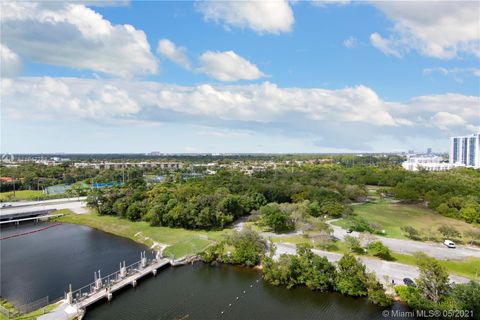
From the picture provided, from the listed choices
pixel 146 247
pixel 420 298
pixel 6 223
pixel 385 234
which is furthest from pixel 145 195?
pixel 420 298

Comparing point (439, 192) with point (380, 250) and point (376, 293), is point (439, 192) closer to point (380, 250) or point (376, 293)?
point (380, 250)

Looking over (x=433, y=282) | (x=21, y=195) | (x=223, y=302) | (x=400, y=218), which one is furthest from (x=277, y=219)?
(x=21, y=195)

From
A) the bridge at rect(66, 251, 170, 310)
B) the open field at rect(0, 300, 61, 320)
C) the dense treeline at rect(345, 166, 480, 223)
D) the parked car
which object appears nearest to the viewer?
the open field at rect(0, 300, 61, 320)

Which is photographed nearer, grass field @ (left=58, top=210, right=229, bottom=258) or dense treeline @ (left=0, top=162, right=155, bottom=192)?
grass field @ (left=58, top=210, right=229, bottom=258)

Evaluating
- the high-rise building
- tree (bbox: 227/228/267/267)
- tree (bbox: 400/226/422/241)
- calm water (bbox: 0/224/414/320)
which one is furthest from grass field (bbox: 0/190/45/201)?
the high-rise building

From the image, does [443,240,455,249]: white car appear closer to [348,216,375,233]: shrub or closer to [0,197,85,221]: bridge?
[348,216,375,233]: shrub

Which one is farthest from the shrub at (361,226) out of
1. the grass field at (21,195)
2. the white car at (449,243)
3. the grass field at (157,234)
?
the grass field at (21,195)

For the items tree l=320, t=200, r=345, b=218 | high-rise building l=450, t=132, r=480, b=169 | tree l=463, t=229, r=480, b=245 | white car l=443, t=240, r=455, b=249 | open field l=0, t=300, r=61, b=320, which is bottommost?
open field l=0, t=300, r=61, b=320
